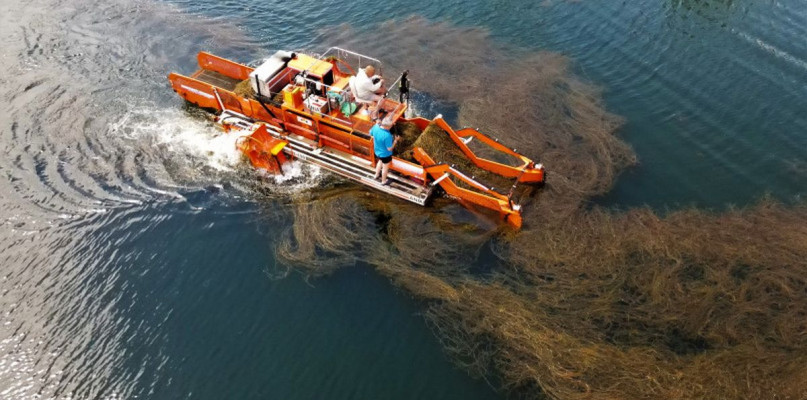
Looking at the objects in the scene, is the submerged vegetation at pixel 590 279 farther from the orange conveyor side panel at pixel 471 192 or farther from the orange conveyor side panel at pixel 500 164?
the orange conveyor side panel at pixel 500 164

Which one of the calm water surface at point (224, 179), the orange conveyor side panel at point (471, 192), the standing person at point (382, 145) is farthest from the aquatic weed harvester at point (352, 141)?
the calm water surface at point (224, 179)

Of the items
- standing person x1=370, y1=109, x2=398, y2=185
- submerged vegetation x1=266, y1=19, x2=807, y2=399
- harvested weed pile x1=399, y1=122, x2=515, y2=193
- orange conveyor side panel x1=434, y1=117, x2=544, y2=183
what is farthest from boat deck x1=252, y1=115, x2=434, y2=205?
orange conveyor side panel x1=434, y1=117, x2=544, y2=183

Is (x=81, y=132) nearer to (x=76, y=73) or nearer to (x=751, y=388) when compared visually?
(x=76, y=73)

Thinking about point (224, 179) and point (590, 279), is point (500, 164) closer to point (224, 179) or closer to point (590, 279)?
point (590, 279)

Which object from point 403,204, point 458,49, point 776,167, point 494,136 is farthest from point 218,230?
point 776,167

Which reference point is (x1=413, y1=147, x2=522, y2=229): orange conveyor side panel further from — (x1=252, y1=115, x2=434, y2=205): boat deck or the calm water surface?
the calm water surface

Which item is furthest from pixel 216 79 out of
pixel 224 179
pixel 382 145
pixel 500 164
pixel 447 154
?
pixel 500 164
